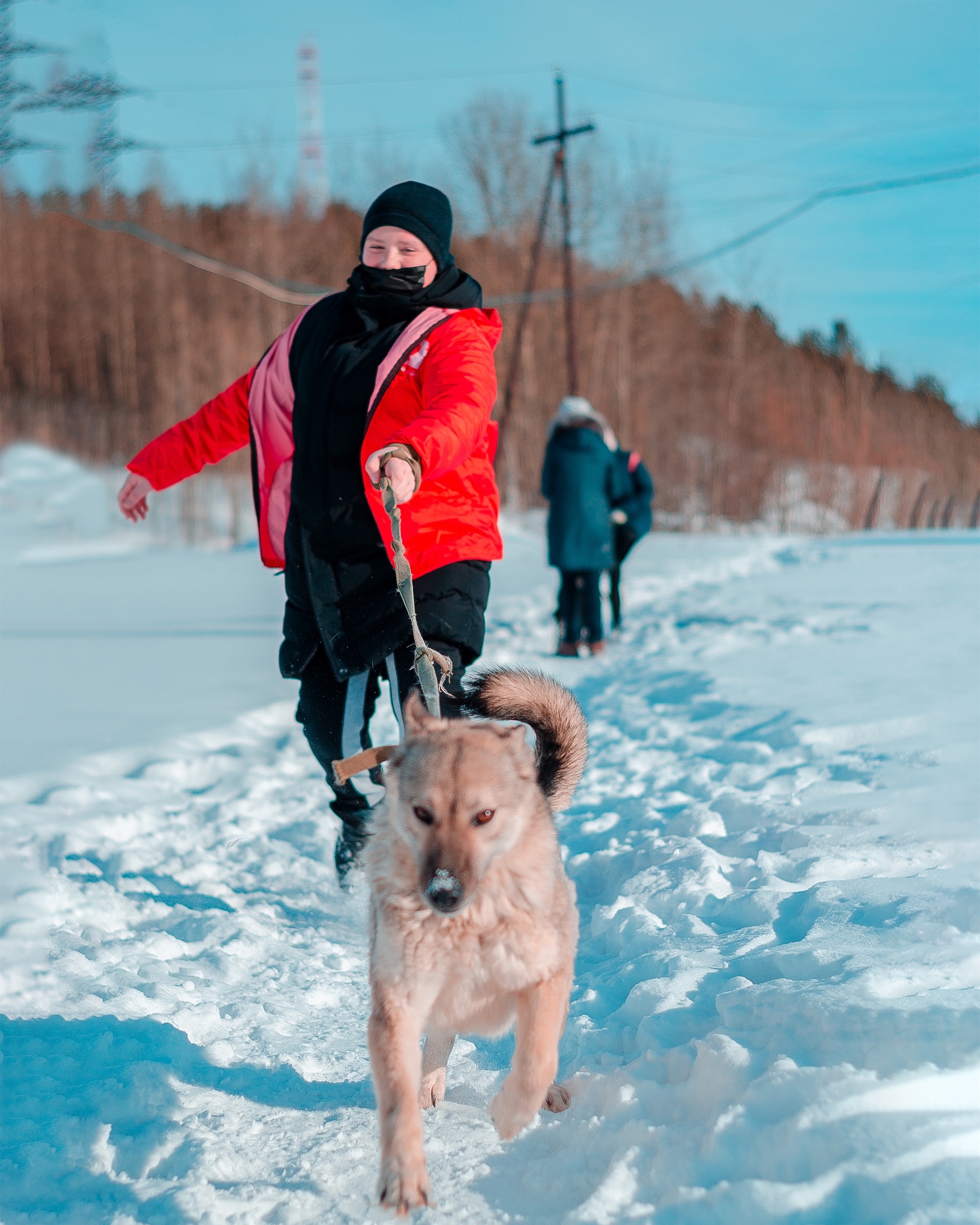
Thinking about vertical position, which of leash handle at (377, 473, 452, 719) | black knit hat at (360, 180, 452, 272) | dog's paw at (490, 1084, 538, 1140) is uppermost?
black knit hat at (360, 180, 452, 272)

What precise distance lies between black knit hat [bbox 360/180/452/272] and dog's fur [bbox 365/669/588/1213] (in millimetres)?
1522

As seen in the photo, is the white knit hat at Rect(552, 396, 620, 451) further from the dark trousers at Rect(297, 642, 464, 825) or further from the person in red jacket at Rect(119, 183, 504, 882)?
the dark trousers at Rect(297, 642, 464, 825)

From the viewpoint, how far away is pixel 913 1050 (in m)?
1.83

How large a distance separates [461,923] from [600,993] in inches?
36.8

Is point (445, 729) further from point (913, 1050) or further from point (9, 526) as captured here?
point (9, 526)

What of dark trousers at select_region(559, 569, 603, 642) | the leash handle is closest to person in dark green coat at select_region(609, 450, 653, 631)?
dark trousers at select_region(559, 569, 603, 642)

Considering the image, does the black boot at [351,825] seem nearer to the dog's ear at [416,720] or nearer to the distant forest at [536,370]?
the dog's ear at [416,720]

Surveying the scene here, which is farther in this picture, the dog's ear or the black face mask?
the black face mask

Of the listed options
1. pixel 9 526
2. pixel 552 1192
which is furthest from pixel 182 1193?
pixel 9 526

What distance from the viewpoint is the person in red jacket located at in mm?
2705

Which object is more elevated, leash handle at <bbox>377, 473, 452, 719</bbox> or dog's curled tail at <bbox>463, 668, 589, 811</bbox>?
leash handle at <bbox>377, 473, 452, 719</bbox>

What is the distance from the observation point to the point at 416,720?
82.8 inches

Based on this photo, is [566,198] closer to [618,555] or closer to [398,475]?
[618,555]

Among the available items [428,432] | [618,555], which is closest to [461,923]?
[428,432]
